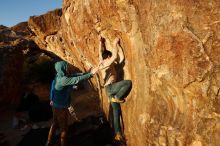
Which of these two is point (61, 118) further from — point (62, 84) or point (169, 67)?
point (169, 67)

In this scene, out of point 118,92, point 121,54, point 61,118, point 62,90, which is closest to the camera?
point 121,54

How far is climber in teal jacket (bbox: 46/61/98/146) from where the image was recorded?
23.3 feet

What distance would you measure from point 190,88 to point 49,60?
1642cm

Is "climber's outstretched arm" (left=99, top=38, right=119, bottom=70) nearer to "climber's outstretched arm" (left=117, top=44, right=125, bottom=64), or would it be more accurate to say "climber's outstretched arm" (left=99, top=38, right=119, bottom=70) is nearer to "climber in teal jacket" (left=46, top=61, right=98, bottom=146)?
"climber's outstretched arm" (left=117, top=44, right=125, bottom=64)

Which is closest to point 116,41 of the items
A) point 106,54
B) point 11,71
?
point 106,54

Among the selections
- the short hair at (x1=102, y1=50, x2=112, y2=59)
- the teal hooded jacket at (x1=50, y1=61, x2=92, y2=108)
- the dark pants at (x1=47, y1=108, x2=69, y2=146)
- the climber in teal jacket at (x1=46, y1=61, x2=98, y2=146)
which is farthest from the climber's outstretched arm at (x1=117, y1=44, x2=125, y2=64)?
the dark pants at (x1=47, y1=108, x2=69, y2=146)

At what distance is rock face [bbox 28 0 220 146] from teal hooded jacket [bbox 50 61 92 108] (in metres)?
1.09

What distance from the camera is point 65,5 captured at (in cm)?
941

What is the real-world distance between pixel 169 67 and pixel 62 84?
2943 millimetres

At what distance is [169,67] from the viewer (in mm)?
5102

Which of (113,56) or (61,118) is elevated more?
(113,56)

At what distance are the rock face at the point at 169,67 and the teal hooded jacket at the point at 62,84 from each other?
3.59 ft

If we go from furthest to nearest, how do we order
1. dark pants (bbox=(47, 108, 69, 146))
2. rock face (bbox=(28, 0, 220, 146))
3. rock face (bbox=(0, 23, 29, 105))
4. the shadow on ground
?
rock face (bbox=(0, 23, 29, 105)), the shadow on ground, dark pants (bbox=(47, 108, 69, 146)), rock face (bbox=(28, 0, 220, 146))

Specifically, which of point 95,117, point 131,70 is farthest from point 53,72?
point 131,70
